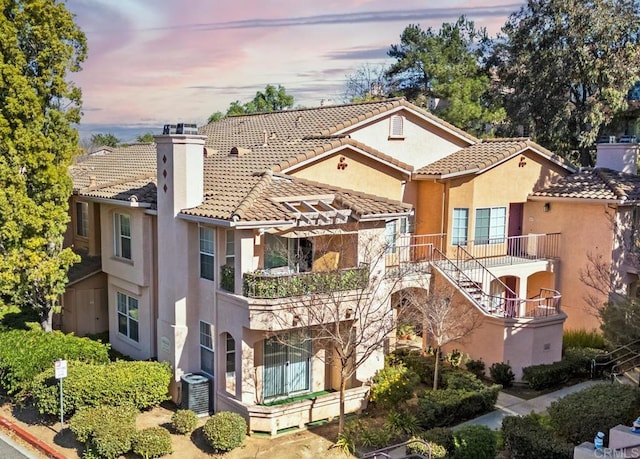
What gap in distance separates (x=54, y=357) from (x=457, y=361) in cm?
1446

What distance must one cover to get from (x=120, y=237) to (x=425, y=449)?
598 inches

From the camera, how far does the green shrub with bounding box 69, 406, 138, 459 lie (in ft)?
54.0

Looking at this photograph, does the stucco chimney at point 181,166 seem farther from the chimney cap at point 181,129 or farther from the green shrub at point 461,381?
the green shrub at point 461,381

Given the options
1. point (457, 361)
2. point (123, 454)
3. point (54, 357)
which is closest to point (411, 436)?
point (457, 361)

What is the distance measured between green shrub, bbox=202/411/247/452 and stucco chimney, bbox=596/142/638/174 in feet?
72.6

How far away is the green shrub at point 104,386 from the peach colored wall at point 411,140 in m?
12.9

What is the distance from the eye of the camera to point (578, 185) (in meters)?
27.6

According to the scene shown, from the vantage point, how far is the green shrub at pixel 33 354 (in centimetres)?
2039

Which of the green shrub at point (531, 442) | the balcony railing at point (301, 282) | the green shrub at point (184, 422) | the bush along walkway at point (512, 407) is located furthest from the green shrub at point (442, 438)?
the green shrub at point (184, 422)

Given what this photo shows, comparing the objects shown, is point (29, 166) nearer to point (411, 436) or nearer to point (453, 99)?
point (411, 436)

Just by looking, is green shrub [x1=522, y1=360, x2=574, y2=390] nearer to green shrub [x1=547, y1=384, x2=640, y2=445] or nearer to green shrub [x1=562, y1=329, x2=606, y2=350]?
green shrub [x1=562, y1=329, x2=606, y2=350]

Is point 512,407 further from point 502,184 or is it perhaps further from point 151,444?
point 151,444

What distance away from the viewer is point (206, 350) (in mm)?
20609

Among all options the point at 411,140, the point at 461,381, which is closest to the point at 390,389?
the point at 461,381
